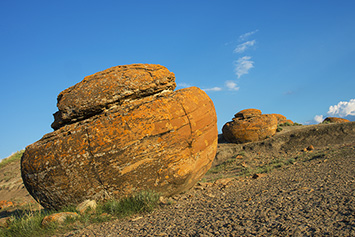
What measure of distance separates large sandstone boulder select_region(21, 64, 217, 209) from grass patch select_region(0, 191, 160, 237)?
0.25 m

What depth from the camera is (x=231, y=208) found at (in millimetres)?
4629

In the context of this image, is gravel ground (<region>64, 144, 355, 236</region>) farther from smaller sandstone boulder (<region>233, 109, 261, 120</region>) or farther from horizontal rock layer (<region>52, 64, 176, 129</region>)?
smaller sandstone boulder (<region>233, 109, 261, 120</region>)

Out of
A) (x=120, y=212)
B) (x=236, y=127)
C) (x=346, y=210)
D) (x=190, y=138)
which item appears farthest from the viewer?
(x=236, y=127)

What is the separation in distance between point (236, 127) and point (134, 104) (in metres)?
13.0

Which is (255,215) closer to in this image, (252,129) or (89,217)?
(89,217)

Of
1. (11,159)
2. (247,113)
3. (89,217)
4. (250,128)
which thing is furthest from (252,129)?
(11,159)

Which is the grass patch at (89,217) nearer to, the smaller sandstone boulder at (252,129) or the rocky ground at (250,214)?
the rocky ground at (250,214)

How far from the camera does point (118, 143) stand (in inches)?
211

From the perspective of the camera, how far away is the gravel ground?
323 centimetres

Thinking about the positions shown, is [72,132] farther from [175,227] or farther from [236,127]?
[236,127]

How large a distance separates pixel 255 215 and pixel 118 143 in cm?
310

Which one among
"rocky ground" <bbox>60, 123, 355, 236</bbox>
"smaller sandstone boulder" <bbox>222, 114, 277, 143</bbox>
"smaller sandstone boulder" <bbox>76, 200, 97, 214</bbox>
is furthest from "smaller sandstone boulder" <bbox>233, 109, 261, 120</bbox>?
"smaller sandstone boulder" <bbox>76, 200, 97, 214</bbox>

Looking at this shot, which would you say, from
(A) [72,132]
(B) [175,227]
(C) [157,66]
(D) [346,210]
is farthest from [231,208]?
(C) [157,66]

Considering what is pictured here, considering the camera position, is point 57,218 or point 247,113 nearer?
point 57,218
